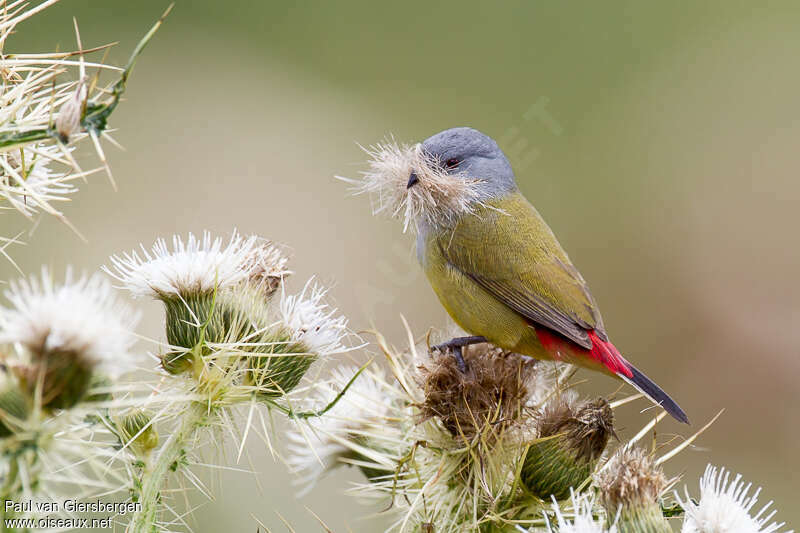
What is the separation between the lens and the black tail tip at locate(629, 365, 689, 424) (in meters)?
3.58

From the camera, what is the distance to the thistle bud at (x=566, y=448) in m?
2.76

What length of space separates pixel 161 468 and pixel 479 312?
199cm

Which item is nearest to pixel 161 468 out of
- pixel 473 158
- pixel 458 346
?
pixel 458 346

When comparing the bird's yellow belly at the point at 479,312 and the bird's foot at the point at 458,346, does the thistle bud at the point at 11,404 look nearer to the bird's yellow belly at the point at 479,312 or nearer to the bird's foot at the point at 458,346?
the bird's foot at the point at 458,346

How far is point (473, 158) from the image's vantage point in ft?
14.9

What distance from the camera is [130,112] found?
8.69 metres

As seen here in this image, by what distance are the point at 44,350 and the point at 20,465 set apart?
222 millimetres

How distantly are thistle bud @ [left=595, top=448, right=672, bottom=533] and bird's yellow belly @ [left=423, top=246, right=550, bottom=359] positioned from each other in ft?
4.39

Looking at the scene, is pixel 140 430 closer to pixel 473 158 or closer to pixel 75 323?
pixel 75 323

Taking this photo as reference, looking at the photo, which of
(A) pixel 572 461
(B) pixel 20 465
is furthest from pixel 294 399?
(B) pixel 20 465

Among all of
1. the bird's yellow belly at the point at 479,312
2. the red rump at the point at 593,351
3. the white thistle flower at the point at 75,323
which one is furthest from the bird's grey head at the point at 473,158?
the white thistle flower at the point at 75,323

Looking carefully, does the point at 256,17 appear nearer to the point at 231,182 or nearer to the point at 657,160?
the point at 231,182

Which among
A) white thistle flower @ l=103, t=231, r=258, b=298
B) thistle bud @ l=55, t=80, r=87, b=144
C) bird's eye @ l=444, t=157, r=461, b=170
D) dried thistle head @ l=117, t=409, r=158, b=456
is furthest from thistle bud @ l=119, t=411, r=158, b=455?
bird's eye @ l=444, t=157, r=461, b=170

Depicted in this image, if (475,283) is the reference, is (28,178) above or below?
above
